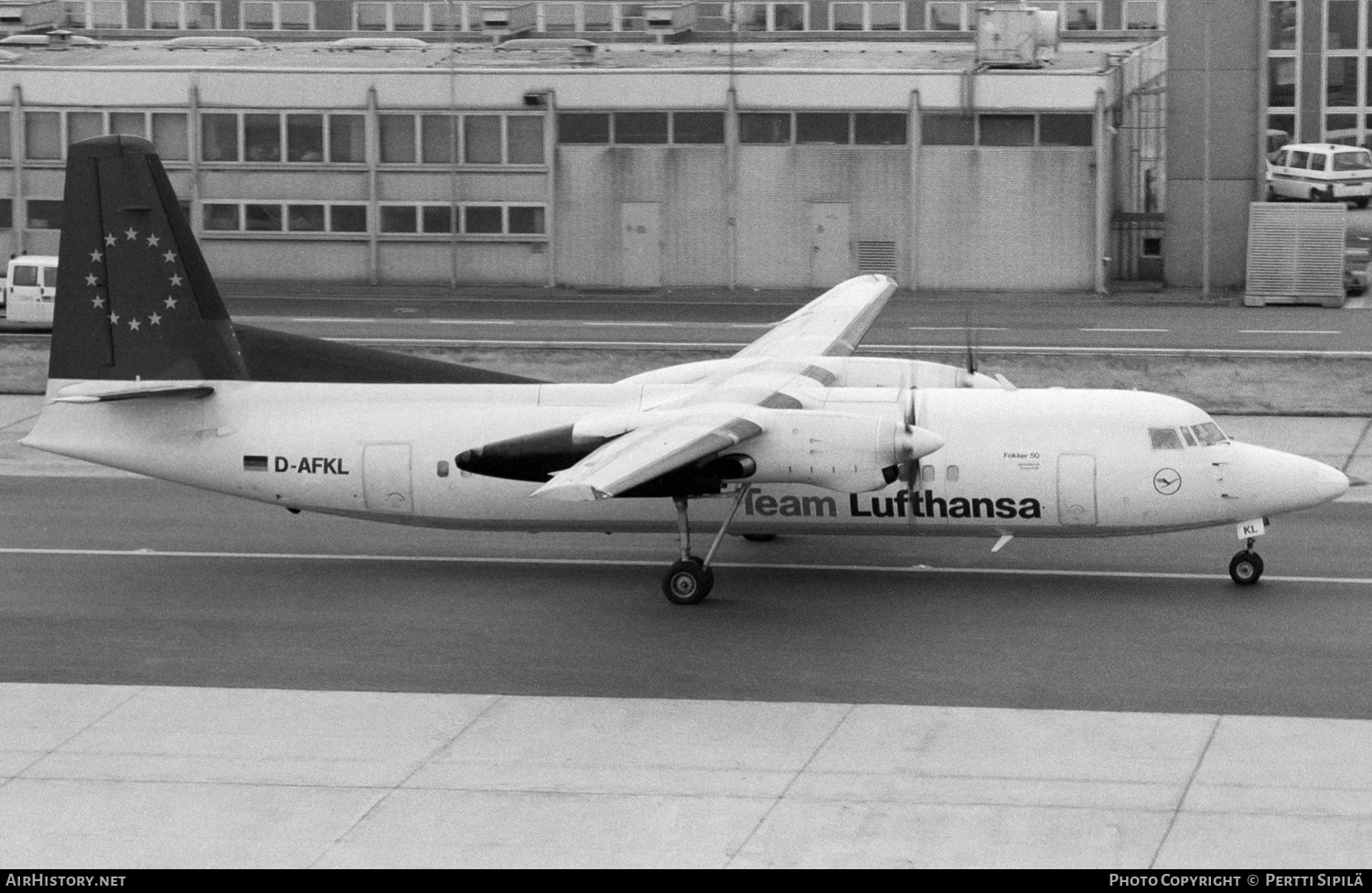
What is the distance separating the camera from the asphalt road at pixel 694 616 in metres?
20.2

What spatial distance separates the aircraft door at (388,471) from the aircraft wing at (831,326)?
19.0 ft

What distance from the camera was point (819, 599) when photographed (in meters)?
23.6

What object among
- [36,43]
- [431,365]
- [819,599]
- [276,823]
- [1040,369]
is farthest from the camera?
[36,43]

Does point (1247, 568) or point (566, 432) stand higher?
point (566, 432)

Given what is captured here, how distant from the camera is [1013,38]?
57344 mm

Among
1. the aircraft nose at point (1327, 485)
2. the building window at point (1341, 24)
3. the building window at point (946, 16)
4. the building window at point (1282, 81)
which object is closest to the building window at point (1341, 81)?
the building window at point (1341, 24)

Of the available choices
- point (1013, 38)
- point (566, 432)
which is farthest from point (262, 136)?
point (566, 432)

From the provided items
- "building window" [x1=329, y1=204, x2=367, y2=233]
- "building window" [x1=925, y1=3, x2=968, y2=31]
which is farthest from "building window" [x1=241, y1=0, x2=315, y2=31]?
"building window" [x1=329, y1=204, x2=367, y2=233]

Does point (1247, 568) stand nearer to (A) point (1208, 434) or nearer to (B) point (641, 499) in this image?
(A) point (1208, 434)

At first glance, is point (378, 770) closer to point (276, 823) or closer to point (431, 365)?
point (276, 823)

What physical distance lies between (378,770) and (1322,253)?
4230cm

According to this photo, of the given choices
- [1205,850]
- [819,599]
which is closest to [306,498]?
[819,599]

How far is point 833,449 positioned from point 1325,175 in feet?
170
